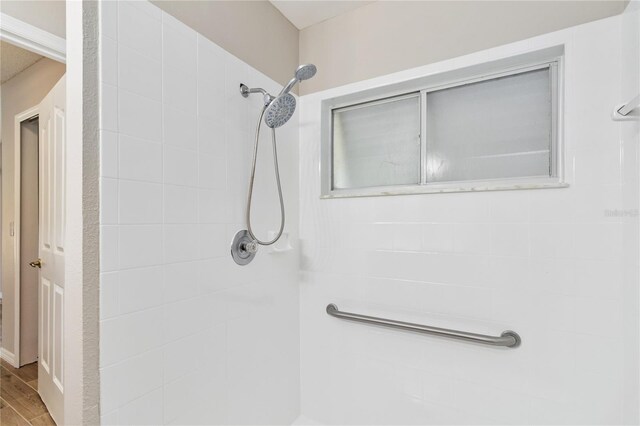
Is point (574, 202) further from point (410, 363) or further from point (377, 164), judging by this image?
point (410, 363)

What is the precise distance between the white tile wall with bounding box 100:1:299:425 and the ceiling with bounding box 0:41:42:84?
6.70ft

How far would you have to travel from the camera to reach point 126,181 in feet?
3.07

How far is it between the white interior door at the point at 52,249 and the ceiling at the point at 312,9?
1.23 metres

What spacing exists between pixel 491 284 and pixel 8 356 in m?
3.66

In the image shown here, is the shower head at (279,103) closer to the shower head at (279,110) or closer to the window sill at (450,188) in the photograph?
the shower head at (279,110)

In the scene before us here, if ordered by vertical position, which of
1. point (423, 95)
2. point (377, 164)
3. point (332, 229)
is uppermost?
point (423, 95)

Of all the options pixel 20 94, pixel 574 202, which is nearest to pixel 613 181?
pixel 574 202

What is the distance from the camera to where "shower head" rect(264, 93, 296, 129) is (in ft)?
4.24

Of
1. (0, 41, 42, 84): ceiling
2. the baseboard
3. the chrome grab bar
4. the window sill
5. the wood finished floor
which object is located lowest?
the wood finished floor

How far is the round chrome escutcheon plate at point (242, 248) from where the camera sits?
1.33m

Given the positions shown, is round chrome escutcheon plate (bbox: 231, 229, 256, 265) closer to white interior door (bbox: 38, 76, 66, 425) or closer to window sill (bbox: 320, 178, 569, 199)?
window sill (bbox: 320, 178, 569, 199)

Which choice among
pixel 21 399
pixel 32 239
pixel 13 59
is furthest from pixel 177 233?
pixel 13 59

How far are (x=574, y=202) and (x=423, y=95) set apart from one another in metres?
0.82

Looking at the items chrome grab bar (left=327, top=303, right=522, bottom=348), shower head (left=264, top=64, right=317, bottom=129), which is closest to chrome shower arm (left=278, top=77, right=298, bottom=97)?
shower head (left=264, top=64, right=317, bottom=129)
